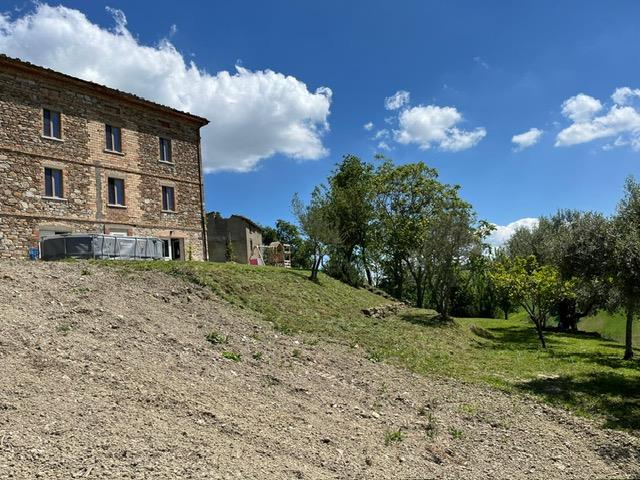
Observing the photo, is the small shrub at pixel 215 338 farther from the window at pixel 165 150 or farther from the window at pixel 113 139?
the window at pixel 165 150

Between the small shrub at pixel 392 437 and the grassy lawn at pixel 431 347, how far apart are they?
18.2ft

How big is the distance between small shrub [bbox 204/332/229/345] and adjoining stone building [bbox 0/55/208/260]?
58.3ft

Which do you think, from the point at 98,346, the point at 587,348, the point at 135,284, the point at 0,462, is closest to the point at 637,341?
the point at 587,348

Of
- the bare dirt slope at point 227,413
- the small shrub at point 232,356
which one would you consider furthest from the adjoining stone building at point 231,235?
the small shrub at point 232,356

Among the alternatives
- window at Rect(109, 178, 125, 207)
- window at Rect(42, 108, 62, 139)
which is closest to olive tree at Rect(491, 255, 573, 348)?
window at Rect(109, 178, 125, 207)

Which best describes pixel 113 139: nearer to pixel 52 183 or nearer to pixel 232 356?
Result: pixel 52 183

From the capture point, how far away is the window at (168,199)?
109 ft

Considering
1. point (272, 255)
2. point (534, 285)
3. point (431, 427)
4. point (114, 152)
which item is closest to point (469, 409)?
point (431, 427)

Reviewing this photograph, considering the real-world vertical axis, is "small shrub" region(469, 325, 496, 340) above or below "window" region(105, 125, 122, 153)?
below

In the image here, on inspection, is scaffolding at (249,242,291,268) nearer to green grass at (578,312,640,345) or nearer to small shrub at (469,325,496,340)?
small shrub at (469,325,496,340)

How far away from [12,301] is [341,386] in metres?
8.35

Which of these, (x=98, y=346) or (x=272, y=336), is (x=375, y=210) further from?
(x=98, y=346)

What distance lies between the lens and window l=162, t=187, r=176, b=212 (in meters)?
33.1

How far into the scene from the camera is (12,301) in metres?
11.8
